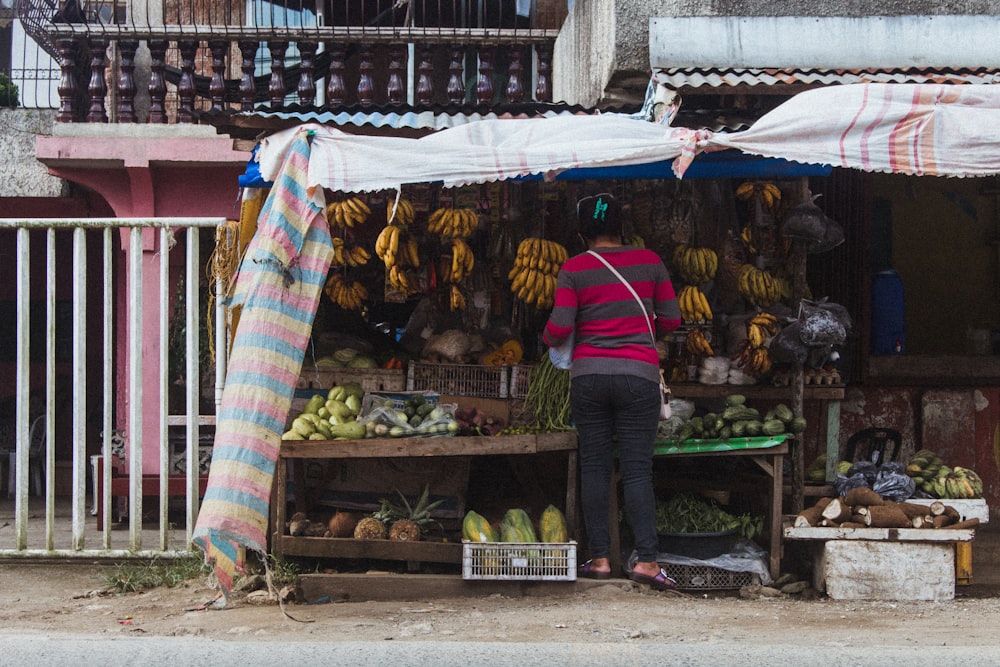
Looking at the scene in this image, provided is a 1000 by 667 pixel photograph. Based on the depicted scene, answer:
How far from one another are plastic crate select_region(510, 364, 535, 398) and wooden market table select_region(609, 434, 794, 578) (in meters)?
0.79

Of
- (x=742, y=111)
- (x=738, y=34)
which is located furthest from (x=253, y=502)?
(x=738, y=34)

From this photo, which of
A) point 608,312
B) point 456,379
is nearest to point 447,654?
point 608,312

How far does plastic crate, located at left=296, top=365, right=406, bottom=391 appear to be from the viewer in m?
6.45

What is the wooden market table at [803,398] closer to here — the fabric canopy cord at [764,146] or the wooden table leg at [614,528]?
the wooden table leg at [614,528]

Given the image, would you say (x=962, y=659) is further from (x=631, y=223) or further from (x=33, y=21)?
(x=33, y=21)

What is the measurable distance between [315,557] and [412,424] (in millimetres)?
973

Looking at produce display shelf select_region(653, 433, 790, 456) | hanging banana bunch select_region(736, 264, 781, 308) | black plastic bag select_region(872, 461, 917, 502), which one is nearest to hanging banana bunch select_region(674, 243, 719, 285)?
hanging banana bunch select_region(736, 264, 781, 308)

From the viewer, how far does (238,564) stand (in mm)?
5031

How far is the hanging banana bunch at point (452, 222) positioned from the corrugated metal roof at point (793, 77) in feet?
4.92

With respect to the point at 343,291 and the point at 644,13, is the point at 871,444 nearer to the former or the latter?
the point at 644,13

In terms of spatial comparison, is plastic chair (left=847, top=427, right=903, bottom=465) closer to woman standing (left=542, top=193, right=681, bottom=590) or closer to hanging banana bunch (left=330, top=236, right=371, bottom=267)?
woman standing (left=542, top=193, right=681, bottom=590)

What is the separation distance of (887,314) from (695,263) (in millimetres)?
2246

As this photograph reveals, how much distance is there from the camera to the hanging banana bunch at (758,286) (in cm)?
651

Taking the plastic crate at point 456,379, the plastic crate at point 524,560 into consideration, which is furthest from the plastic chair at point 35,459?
the plastic crate at point 524,560
